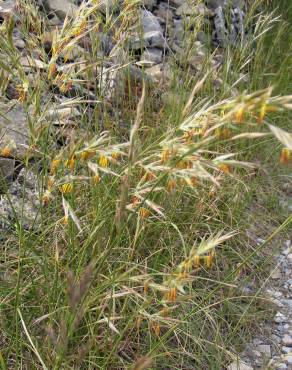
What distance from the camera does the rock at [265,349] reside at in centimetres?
247

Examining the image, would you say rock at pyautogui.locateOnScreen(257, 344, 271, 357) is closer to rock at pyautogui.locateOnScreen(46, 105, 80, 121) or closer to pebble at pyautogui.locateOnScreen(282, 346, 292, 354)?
pebble at pyautogui.locateOnScreen(282, 346, 292, 354)

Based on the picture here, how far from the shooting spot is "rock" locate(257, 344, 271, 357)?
2475 millimetres

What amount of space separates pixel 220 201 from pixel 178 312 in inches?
29.2

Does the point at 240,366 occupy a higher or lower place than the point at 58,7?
lower

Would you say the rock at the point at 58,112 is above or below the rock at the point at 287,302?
above

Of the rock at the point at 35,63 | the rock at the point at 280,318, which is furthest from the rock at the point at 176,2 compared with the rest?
the rock at the point at 280,318

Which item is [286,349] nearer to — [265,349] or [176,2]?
[265,349]

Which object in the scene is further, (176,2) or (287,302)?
(176,2)

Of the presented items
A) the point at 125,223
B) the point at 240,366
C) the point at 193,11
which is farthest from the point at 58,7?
the point at 125,223

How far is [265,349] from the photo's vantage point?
8.20 feet

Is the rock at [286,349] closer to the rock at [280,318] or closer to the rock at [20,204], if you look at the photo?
the rock at [280,318]

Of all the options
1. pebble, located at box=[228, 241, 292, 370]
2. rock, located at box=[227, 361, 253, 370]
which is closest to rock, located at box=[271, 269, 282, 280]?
pebble, located at box=[228, 241, 292, 370]

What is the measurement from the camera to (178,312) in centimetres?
230

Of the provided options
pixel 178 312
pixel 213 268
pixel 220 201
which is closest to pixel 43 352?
pixel 178 312
